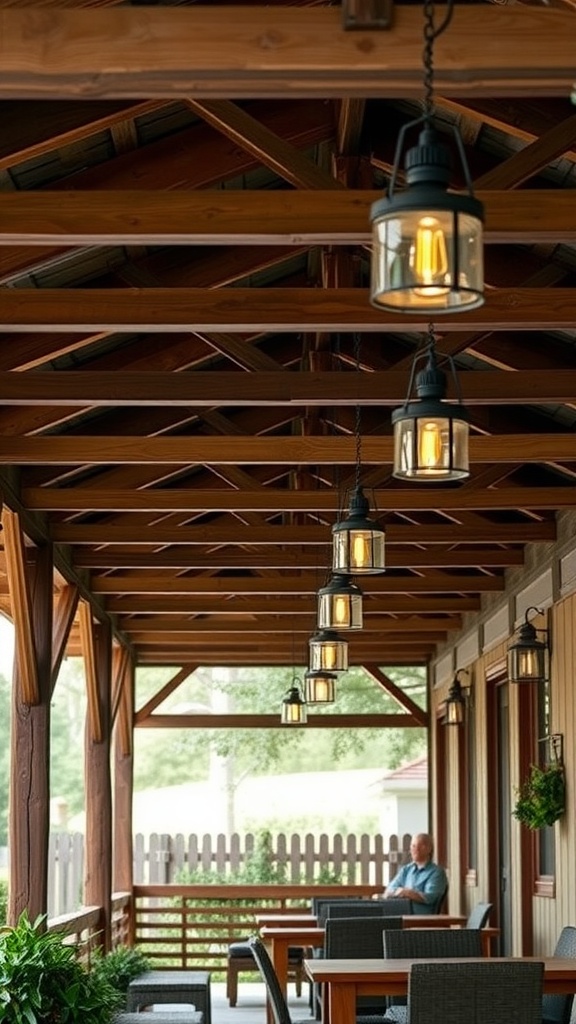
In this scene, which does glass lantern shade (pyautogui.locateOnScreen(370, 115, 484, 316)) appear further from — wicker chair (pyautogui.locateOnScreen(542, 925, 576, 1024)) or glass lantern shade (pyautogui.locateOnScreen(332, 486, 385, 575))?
wicker chair (pyautogui.locateOnScreen(542, 925, 576, 1024))

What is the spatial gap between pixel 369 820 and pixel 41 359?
90.6 ft

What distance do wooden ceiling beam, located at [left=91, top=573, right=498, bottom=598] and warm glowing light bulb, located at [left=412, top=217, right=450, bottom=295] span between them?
9.59m

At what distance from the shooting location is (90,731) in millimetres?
14680

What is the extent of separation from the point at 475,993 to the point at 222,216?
2918 millimetres

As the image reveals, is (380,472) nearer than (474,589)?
Yes

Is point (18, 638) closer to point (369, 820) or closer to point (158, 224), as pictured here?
point (158, 224)

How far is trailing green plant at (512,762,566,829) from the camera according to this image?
10812mm

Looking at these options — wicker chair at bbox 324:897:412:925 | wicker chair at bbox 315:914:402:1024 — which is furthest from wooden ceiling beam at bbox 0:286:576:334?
wicker chair at bbox 324:897:412:925

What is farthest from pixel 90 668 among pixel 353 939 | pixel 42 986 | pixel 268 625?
pixel 42 986

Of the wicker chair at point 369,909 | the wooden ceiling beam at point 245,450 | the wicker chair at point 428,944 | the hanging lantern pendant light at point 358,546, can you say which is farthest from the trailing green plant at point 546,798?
the hanging lantern pendant light at point 358,546

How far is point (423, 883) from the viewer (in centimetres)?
1267

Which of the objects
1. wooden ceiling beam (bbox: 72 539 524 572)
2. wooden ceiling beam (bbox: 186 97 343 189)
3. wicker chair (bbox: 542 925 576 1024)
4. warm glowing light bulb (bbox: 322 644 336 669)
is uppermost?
wooden ceiling beam (bbox: 186 97 343 189)

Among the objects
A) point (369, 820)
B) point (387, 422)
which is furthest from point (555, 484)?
point (369, 820)

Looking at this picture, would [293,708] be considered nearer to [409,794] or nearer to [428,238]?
[428,238]
